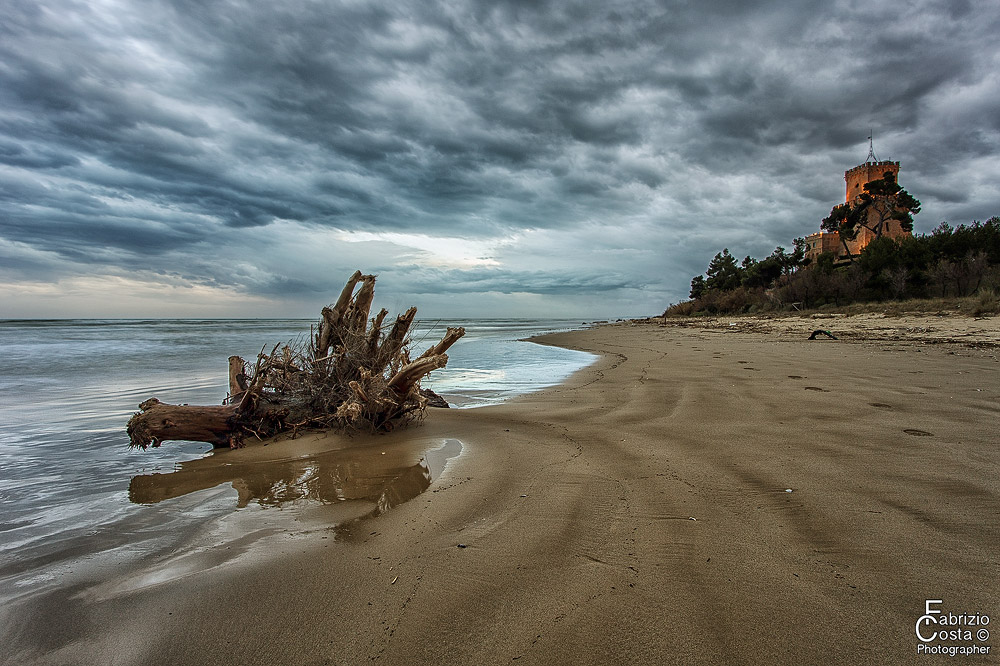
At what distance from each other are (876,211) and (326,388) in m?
67.4

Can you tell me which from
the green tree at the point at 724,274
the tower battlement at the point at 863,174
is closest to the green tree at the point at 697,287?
the green tree at the point at 724,274

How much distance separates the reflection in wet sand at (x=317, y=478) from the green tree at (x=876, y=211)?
5905cm

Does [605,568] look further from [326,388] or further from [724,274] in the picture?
[724,274]

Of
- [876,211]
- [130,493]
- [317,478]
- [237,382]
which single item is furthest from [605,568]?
[876,211]

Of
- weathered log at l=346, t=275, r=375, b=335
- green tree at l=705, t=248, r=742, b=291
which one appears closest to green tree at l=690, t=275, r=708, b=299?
green tree at l=705, t=248, r=742, b=291

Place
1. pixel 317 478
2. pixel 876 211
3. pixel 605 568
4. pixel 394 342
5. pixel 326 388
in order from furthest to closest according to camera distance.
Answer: pixel 876 211
pixel 394 342
pixel 326 388
pixel 317 478
pixel 605 568

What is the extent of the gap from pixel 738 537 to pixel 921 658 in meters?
0.87

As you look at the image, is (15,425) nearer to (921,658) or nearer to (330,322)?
(330,322)

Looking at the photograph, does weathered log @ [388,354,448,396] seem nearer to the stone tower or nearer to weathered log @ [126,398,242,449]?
weathered log @ [126,398,242,449]

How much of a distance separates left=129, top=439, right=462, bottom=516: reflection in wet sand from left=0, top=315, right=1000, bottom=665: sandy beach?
0.09m

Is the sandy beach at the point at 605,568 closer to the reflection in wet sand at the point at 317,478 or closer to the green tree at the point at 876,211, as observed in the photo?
the reflection in wet sand at the point at 317,478

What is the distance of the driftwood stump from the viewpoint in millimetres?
4859

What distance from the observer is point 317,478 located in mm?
3852

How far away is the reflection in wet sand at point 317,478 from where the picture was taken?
343 centimetres
